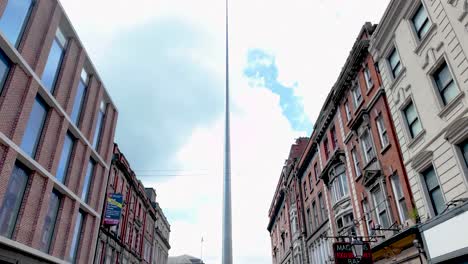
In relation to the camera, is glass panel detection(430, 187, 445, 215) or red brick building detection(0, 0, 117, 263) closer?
glass panel detection(430, 187, 445, 215)

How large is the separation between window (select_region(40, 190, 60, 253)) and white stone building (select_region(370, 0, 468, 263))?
18931 millimetres

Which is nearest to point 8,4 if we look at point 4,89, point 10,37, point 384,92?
point 10,37

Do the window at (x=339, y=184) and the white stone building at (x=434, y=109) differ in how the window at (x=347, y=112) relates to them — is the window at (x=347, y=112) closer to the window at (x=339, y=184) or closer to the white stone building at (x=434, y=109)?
the window at (x=339, y=184)

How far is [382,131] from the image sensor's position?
20125 millimetres

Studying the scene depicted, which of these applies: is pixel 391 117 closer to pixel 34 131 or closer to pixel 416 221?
pixel 416 221

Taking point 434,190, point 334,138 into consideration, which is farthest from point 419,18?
point 334,138

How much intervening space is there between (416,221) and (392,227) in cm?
231

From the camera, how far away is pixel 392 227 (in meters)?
18.0

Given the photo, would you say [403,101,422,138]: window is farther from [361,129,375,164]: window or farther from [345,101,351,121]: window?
[345,101,351,121]: window

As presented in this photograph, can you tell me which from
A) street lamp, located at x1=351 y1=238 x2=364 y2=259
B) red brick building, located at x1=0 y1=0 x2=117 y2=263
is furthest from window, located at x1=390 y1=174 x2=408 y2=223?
red brick building, located at x1=0 y1=0 x2=117 y2=263

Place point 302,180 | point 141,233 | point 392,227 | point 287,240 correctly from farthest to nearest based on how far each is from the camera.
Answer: point 141,233 → point 287,240 → point 302,180 → point 392,227

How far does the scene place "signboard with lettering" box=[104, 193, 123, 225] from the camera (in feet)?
104

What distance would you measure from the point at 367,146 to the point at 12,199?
19.6m

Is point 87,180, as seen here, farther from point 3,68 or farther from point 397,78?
point 397,78
